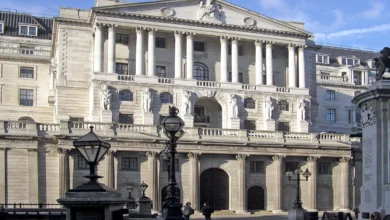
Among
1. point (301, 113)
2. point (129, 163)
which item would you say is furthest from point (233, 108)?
point (129, 163)

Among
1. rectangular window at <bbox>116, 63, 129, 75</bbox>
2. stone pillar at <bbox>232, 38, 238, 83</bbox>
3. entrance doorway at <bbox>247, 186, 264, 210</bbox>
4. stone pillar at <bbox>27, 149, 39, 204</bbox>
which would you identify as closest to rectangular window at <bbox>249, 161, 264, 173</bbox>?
entrance doorway at <bbox>247, 186, 264, 210</bbox>

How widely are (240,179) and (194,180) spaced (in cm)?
481

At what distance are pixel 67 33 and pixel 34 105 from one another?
15.1 meters

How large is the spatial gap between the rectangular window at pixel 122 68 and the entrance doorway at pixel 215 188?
47.4 ft

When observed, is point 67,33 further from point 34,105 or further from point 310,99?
point 310,99

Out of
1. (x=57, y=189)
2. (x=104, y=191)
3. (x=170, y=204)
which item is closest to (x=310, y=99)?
(x=57, y=189)

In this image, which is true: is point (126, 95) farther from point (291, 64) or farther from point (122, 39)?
point (291, 64)

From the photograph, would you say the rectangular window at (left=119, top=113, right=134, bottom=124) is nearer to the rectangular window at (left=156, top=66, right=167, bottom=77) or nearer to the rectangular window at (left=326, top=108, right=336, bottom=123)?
the rectangular window at (left=156, top=66, right=167, bottom=77)

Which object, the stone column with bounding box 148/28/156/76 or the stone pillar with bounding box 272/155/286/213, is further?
the stone column with bounding box 148/28/156/76

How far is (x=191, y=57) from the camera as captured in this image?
69.8 meters

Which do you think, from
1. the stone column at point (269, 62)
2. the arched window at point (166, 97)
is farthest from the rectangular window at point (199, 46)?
the stone column at point (269, 62)

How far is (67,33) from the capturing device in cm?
6919

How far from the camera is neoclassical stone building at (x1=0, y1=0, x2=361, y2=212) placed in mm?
59281

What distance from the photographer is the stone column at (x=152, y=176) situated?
59.9 m
